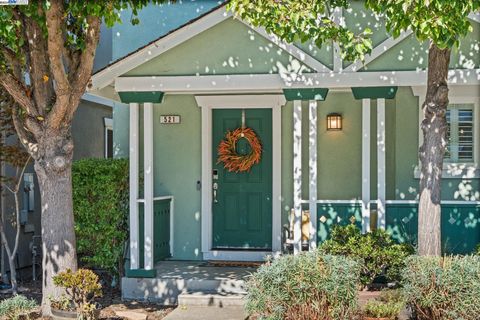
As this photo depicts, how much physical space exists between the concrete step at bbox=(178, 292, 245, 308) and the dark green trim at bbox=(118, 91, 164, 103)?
9.26 ft

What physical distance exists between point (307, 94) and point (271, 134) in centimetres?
182

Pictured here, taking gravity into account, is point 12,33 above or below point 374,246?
above

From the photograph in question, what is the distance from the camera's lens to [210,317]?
8.45 m

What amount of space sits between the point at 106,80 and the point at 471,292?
19.0 feet

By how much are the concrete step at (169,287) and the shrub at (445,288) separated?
304 centimetres

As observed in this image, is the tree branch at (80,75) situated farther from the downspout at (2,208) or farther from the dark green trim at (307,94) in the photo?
the downspout at (2,208)

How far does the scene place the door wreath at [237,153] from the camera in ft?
35.8

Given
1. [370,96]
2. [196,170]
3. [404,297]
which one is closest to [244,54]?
[370,96]

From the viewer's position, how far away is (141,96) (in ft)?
31.7

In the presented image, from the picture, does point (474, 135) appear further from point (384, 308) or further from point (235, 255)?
point (235, 255)

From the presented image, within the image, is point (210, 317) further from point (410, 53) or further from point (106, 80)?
point (410, 53)

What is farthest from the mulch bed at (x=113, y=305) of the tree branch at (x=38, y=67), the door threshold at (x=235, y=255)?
the tree branch at (x=38, y=67)

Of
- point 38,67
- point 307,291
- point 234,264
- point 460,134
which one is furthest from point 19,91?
point 460,134

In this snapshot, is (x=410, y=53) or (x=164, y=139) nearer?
(x=410, y=53)
